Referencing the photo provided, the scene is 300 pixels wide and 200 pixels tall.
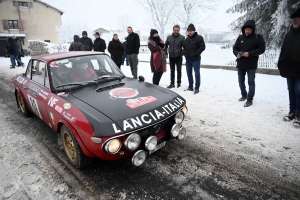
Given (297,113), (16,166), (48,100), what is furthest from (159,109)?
(297,113)

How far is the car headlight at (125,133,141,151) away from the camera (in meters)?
2.32

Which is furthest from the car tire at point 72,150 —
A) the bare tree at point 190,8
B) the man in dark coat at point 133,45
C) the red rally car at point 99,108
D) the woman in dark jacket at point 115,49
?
the bare tree at point 190,8

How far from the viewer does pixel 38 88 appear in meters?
3.58

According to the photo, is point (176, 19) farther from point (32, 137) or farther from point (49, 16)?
point (32, 137)

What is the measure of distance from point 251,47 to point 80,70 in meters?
3.79

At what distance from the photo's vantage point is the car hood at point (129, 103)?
95.4 inches

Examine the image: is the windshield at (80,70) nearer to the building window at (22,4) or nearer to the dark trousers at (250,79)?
the dark trousers at (250,79)

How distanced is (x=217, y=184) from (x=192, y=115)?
2.25m

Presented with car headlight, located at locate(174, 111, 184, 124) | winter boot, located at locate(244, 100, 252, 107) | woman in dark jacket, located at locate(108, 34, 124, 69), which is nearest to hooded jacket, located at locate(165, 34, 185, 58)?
winter boot, located at locate(244, 100, 252, 107)

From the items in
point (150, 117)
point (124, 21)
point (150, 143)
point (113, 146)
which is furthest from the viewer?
point (124, 21)

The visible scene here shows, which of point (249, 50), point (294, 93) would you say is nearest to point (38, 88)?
point (249, 50)

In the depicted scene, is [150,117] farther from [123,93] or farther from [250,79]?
[250,79]

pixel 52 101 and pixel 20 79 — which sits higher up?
pixel 20 79

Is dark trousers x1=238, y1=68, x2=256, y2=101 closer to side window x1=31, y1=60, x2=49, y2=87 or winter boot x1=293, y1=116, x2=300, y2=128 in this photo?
winter boot x1=293, y1=116, x2=300, y2=128
